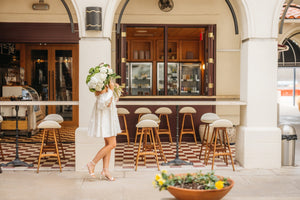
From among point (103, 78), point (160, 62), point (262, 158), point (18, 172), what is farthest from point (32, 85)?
point (262, 158)

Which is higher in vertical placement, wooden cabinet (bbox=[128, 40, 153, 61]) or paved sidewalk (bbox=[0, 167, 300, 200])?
wooden cabinet (bbox=[128, 40, 153, 61])

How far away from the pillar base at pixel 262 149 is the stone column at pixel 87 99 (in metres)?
2.29

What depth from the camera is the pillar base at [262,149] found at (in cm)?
625

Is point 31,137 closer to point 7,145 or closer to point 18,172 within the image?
point 7,145

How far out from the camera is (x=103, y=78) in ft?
16.9

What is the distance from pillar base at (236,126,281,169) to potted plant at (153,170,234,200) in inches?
→ 115

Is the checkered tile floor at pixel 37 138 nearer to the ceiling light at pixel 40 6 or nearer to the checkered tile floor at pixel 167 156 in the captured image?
the checkered tile floor at pixel 167 156

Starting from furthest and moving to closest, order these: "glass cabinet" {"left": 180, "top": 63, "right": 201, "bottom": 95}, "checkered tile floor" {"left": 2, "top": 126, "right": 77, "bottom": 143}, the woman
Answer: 1. "glass cabinet" {"left": 180, "top": 63, "right": 201, "bottom": 95}
2. "checkered tile floor" {"left": 2, "top": 126, "right": 77, "bottom": 143}
3. the woman

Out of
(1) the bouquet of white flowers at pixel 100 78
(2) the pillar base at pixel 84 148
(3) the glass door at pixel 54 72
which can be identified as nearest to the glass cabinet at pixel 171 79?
(3) the glass door at pixel 54 72

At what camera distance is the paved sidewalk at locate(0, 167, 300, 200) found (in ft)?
15.3

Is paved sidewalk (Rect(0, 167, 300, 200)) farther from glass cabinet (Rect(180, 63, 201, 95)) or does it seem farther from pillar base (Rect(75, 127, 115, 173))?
glass cabinet (Rect(180, 63, 201, 95))

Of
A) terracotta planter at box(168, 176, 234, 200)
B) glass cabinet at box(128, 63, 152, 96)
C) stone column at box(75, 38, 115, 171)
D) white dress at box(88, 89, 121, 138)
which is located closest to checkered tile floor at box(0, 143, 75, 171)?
stone column at box(75, 38, 115, 171)

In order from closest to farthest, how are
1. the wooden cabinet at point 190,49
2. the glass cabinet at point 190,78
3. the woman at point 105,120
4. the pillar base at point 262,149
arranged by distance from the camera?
1. the woman at point 105,120
2. the pillar base at point 262,149
3. the glass cabinet at point 190,78
4. the wooden cabinet at point 190,49

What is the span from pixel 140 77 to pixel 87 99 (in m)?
5.87
